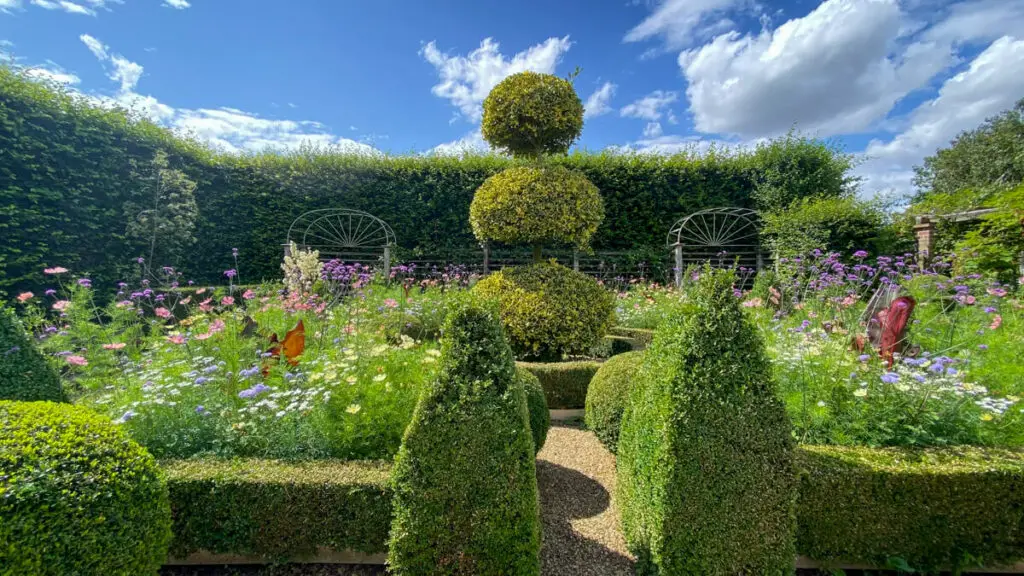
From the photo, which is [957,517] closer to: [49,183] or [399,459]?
[399,459]

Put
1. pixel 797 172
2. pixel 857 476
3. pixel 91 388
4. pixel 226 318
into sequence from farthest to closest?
pixel 797 172
pixel 226 318
pixel 91 388
pixel 857 476

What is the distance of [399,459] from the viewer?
1.91 metres

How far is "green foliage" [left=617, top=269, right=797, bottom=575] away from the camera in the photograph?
6.03 feet

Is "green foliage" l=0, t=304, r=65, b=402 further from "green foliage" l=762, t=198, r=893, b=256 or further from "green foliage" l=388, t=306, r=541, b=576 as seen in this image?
"green foliage" l=762, t=198, r=893, b=256

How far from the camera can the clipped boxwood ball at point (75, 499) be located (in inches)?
56.9

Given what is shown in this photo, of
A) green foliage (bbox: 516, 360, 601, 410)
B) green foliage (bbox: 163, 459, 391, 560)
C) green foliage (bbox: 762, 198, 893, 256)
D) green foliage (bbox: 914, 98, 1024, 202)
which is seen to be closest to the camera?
green foliage (bbox: 163, 459, 391, 560)

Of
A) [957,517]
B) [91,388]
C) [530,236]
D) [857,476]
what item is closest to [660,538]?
[857,476]

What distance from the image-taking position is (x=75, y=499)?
1.52m

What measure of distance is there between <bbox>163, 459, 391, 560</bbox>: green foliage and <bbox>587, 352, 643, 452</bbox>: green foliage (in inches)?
74.6

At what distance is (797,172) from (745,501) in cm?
1128

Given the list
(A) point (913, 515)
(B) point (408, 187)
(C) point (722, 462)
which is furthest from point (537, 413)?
(B) point (408, 187)

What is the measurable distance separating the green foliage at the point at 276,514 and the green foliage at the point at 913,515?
7.16 feet

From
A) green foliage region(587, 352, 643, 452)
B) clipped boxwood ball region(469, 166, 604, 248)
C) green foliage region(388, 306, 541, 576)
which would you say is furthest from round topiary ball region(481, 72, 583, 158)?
green foliage region(388, 306, 541, 576)

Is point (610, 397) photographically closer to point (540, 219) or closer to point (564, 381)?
point (564, 381)
